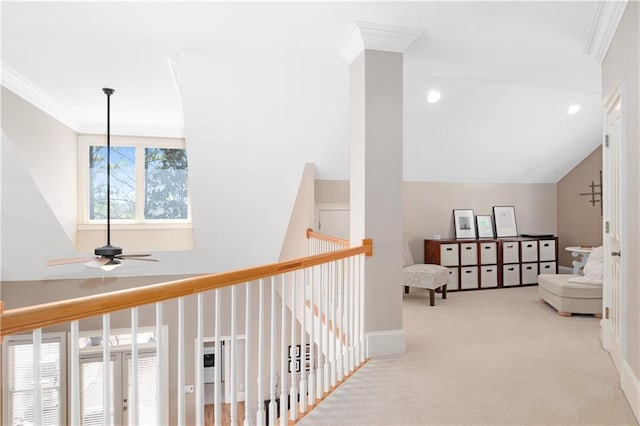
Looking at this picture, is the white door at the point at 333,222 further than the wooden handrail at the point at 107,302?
Yes

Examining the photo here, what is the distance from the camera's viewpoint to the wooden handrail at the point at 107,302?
1.27 metres

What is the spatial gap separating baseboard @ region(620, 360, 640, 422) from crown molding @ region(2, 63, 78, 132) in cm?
542

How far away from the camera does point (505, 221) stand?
6.92m

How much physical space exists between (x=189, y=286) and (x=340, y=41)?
2.52 m

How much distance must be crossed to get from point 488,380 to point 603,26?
8.90ft

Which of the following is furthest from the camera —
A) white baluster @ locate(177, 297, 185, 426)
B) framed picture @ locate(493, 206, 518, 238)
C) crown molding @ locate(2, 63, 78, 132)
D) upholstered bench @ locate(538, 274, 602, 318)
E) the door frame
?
framed picture @ locate(493, 206, 518, 238)

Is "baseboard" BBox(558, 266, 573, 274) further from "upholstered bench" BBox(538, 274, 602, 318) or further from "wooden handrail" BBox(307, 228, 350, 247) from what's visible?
"wooden handrail" BBox(307, 228, 350, 247)

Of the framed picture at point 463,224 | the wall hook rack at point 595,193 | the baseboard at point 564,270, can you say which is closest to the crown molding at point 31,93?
the framed picture at point 463,224

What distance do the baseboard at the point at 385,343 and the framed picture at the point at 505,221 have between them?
409 cm

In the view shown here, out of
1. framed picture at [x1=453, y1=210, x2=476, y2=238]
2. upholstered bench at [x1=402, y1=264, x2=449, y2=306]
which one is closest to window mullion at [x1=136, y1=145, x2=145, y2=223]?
upholstered bench at [x1=402, y1=264, x2=449, y2=306]

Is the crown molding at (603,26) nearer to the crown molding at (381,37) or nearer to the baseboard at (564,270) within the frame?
the crown molding at (381,37)

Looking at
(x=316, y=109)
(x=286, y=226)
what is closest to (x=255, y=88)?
(x=316, y=109)

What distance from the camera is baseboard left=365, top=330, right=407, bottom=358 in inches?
132

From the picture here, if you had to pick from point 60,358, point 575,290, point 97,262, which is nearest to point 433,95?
point 575,290
